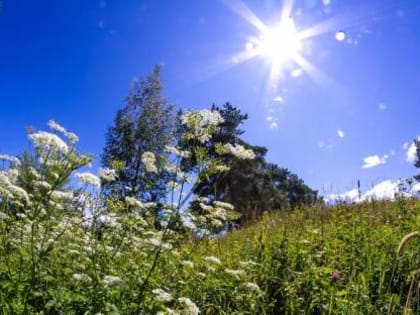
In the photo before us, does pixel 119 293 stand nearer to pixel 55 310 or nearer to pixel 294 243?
pixel 55 310

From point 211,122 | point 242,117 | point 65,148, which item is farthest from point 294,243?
point 242,117

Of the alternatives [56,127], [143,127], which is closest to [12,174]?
[56,127]

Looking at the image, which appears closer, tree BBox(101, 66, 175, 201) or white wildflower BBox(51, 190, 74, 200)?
white wildflower BBox(51, 190, 74, 200)

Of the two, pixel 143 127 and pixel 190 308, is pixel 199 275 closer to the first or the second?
pixel 190 308

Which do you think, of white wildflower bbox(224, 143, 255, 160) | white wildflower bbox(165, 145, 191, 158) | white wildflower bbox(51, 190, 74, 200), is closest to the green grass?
white wildflower bbox(51, 190, 74, 200)

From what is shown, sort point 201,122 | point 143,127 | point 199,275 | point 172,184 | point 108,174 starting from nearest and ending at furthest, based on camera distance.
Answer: point 172,184, point 201,122, point 199,275, point 108,174, point 143,127

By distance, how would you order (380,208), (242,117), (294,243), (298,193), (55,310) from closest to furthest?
(55,310) → (294,243) → (380,208) → (242,117) → (298,193)

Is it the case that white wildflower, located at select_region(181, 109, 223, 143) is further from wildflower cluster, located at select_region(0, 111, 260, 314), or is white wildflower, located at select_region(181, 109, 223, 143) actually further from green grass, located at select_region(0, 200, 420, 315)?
green grass, located at select_region(0, 200, 420, 315)

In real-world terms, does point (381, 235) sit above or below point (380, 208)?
below

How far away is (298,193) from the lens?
44062 millimetres

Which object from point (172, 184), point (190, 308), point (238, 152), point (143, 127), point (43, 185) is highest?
point (143, 127)

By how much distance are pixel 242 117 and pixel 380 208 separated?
27.7 m

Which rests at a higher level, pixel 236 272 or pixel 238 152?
pixel 238 152

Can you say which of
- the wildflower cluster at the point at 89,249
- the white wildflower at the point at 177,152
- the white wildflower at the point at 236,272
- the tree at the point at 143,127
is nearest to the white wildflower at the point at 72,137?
the wildflower cluster at the point at 89,249
